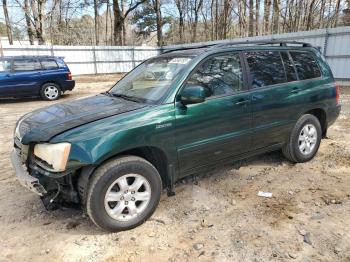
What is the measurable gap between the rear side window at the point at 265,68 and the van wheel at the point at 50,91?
32.5 ft

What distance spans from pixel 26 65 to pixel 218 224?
424 inches

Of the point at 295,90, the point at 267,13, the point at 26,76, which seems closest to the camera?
the point at 295,90

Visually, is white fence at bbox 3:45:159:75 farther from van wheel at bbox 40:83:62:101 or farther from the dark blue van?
van wheel at bbox 40:83:62:101

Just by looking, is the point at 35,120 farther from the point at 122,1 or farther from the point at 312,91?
the point at 122,1

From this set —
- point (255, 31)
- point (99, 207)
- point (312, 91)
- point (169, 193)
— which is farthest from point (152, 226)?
point (255, 31)

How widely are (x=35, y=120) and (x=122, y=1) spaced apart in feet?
90.3

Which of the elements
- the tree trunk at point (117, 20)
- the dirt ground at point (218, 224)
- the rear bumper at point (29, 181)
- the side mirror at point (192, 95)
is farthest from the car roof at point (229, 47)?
Answer: the tree trunk at point (117, 20)

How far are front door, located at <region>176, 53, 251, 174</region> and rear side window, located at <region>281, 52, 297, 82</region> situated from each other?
913 mm

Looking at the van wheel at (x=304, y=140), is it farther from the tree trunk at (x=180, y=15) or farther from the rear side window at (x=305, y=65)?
the tree trunk at (x=180, y=15)

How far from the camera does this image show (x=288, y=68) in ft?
14.9

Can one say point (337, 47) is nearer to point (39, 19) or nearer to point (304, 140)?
point (304, 140)

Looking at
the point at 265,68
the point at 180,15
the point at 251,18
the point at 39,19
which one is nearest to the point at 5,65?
the point at 265,68

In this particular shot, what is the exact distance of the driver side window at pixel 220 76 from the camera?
367 centimetres

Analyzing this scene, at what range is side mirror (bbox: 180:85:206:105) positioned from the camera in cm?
332
